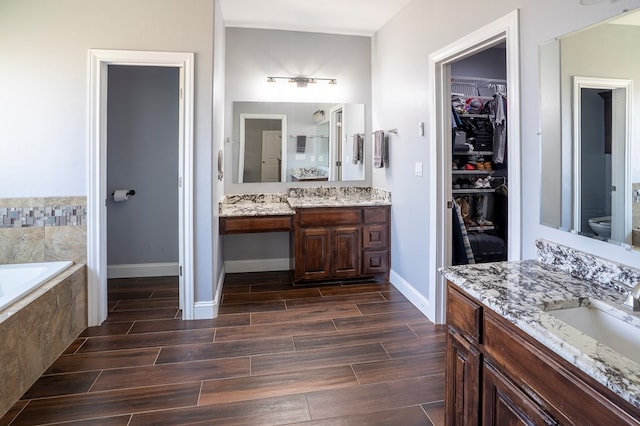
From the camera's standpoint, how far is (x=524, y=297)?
127 cm

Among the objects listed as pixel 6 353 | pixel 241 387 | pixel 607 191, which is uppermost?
pixel 607 191

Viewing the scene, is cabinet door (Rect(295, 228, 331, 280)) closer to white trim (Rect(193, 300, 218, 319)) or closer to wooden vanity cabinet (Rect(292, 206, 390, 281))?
wooden vanity cabinet (Rect(292, 206, 390, 281))

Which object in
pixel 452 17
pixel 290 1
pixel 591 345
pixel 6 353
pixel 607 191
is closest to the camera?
pixel 591 345

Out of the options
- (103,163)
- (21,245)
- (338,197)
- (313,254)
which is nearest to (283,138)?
(338,197)

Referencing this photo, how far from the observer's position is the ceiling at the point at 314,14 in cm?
338

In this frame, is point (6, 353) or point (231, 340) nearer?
point (6, 353)

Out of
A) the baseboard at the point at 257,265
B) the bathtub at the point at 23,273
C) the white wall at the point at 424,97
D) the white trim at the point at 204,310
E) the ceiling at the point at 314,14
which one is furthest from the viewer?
the baseboard at the point at 257,265

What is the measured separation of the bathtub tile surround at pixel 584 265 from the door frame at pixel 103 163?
7.84 ft

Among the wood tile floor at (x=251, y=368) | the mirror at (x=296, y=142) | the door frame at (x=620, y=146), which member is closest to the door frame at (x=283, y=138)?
the mirror at (x=296, y=142)

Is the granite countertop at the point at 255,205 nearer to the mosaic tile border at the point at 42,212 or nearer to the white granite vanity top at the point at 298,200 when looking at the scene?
the white granite vanity top at the point at 298,200

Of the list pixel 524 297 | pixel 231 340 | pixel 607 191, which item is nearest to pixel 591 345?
pixel 524 297

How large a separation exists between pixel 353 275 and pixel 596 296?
2.63 m

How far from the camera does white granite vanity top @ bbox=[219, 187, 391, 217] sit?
3650mm

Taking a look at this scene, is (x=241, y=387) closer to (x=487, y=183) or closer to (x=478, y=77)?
(x=487, y=183)
